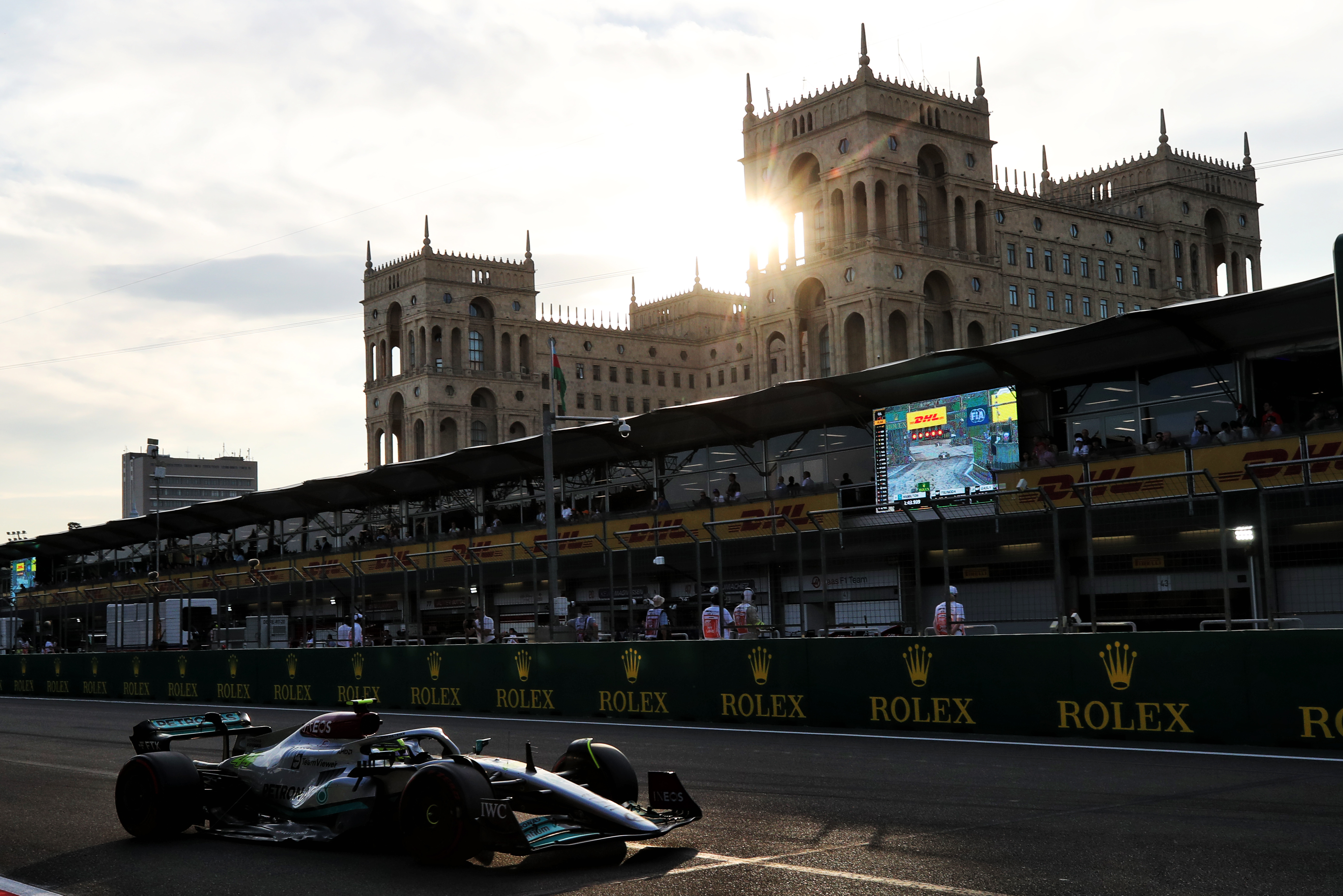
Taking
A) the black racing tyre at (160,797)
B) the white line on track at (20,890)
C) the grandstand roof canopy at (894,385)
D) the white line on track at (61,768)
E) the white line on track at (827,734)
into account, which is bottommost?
the white line on track at (827,734)

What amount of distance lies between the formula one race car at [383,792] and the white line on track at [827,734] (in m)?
6.15

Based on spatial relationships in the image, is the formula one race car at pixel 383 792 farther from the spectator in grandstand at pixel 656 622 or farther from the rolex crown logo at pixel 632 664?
the spectator in grandstand at pixel 656 622

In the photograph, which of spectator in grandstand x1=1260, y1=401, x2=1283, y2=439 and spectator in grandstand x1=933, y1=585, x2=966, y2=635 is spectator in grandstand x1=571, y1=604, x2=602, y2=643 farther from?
spectator in grandstand x1=1260, y1=401, x2=1283, y2=439

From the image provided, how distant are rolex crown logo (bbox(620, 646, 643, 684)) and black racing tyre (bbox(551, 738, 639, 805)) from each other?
10.5 m

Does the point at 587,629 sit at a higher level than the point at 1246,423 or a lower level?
lower

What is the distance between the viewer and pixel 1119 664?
583 inches

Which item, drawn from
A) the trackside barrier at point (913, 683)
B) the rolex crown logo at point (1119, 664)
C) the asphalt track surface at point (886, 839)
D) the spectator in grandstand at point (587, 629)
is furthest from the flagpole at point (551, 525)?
the rolex crown logo at point (1119, 664)

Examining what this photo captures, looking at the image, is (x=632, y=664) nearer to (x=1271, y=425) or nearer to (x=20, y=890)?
(x=20, y=890)

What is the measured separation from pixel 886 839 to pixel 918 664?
25.8ft

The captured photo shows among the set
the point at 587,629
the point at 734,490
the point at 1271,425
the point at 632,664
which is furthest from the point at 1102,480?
the point at 734,490

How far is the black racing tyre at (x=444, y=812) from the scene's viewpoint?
8203 millimetres

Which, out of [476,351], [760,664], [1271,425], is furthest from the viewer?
[476,351]

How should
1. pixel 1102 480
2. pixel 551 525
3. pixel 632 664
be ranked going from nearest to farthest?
1. pixel 632 664
2. pixel 1102 480
3. pixel 551 525

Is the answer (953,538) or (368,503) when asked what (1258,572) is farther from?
(368,503)
